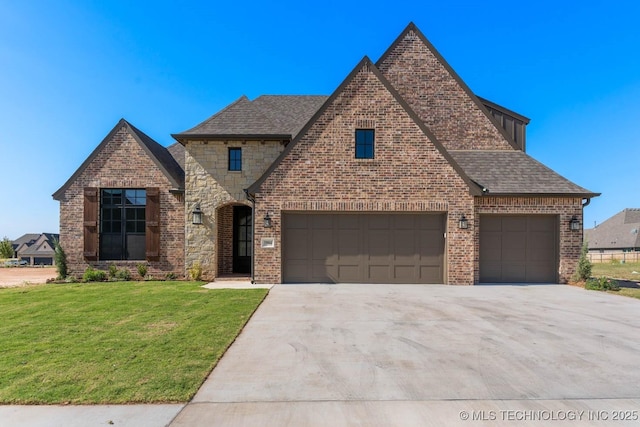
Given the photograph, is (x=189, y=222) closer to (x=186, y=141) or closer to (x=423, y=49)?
(x=186, y=141)

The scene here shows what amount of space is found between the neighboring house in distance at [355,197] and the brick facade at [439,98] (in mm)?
60

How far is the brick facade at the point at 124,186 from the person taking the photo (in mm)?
13930

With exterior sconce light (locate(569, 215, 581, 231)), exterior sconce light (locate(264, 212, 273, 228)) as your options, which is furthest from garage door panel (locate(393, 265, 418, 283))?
exterior sconce light (locate(569, 215, 581, 231))

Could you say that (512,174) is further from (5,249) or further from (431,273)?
(5,249)

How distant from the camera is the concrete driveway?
3.52 metres

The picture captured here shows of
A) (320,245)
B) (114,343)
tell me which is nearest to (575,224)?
(320,245)

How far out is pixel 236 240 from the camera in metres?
15.0

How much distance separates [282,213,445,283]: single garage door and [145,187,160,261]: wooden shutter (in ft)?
18.1

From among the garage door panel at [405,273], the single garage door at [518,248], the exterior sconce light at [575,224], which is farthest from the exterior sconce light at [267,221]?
the exterior sconce light at [575,224]

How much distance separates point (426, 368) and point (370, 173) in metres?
8.17

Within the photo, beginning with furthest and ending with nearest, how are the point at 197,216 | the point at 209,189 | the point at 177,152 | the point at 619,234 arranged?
1. the point at 619,234
2. the point at 177,152
3. the point at 209,189
4. the point at 197,216

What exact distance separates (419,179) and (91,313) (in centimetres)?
1031

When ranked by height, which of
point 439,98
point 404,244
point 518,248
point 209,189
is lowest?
point 518,248

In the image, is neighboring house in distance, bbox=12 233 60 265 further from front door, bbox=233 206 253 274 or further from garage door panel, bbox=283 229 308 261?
garage door panel, bbox=283 229 308 261
